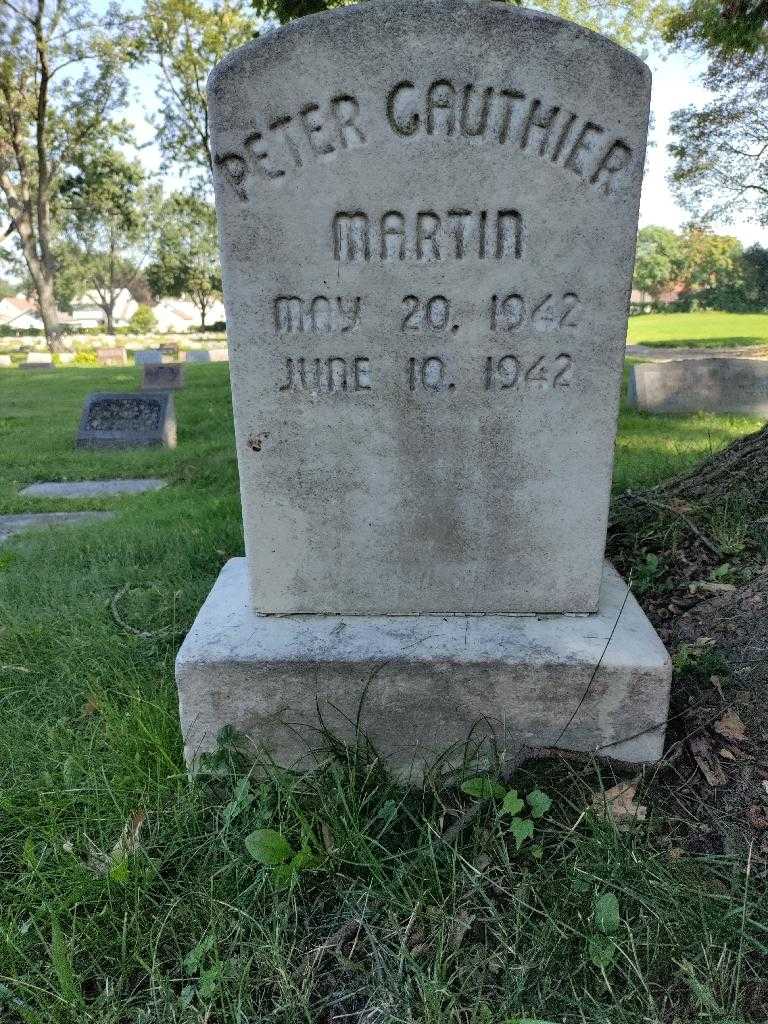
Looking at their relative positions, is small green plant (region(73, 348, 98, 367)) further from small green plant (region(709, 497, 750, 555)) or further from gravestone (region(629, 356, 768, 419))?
small green plant (region(709, 497, 750, 555))

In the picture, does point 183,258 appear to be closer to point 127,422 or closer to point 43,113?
point 43,113

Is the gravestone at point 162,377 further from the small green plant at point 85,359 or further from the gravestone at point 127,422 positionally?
the small green plant at point 85,359

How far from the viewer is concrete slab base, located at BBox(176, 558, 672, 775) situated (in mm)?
1910

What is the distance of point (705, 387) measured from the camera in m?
8.42

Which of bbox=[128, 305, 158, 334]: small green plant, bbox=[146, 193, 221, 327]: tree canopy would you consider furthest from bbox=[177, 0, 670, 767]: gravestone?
bbox=[128, 305, 158, 334]: small green plant

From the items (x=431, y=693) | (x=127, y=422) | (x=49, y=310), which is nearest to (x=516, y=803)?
(x=431, y=693)

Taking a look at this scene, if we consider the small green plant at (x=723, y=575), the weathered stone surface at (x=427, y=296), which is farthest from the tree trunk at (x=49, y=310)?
the small green plant at (x=723, y=575)

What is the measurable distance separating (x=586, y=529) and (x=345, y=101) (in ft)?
4.06

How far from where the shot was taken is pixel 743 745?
1943 millimetres

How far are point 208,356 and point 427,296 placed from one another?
986 inches

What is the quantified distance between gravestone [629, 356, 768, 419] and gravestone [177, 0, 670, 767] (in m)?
6.97

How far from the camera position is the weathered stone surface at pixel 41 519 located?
4773mm

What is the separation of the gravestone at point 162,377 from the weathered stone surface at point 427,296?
11.9 m

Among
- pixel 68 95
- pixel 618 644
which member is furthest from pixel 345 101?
pixel 68 95
